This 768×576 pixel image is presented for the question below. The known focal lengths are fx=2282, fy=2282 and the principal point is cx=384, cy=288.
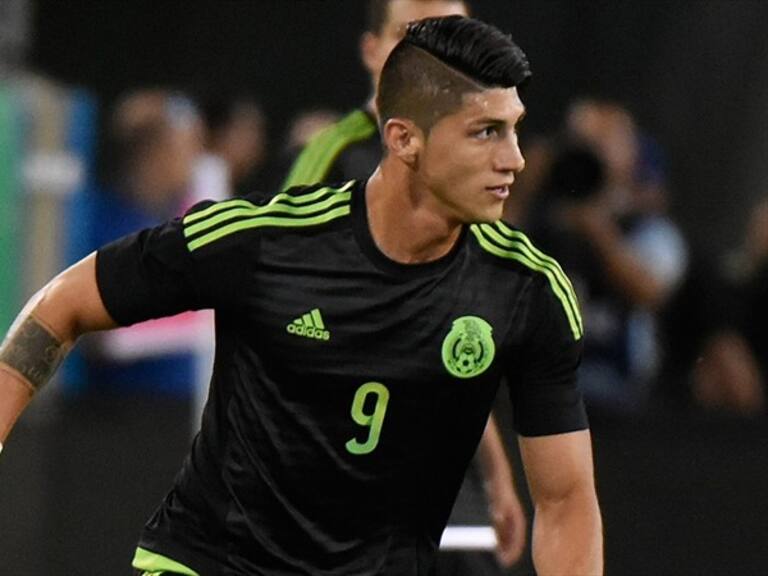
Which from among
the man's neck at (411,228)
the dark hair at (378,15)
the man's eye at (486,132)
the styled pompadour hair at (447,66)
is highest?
the styled pompadour hair at (447,66)

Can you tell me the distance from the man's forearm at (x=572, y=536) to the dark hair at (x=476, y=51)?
841 millimetres

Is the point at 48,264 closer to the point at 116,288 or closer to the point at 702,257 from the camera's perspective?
the point at 702,257

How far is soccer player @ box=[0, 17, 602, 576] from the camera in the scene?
14.8 feet

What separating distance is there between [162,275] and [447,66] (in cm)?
70

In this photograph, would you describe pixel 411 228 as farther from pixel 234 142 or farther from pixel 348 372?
pixel 234 142

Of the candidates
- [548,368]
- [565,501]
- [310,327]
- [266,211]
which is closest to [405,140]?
[266,211]

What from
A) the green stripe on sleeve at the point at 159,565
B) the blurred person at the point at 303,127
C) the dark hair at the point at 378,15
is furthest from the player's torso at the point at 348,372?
the blurred person at the point at 303,127

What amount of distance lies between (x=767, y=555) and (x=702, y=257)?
1.49 meters

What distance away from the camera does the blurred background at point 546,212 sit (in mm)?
7801

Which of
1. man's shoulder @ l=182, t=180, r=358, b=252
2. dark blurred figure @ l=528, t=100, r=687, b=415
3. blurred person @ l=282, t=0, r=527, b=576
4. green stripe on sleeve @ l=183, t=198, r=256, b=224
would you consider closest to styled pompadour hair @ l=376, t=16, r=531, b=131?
man's shoulder @ l=182, t=180, r=358, b=252

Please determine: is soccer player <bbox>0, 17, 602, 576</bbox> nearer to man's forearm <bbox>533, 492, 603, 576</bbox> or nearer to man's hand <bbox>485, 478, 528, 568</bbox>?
man's forearm <bbox>533, 492, 603, 576</bbox>

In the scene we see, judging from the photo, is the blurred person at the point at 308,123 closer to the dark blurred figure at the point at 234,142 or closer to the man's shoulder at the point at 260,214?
the dark blurred figure at the point at 234,142

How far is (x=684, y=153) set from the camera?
9.72m

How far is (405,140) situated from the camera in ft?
15.0
